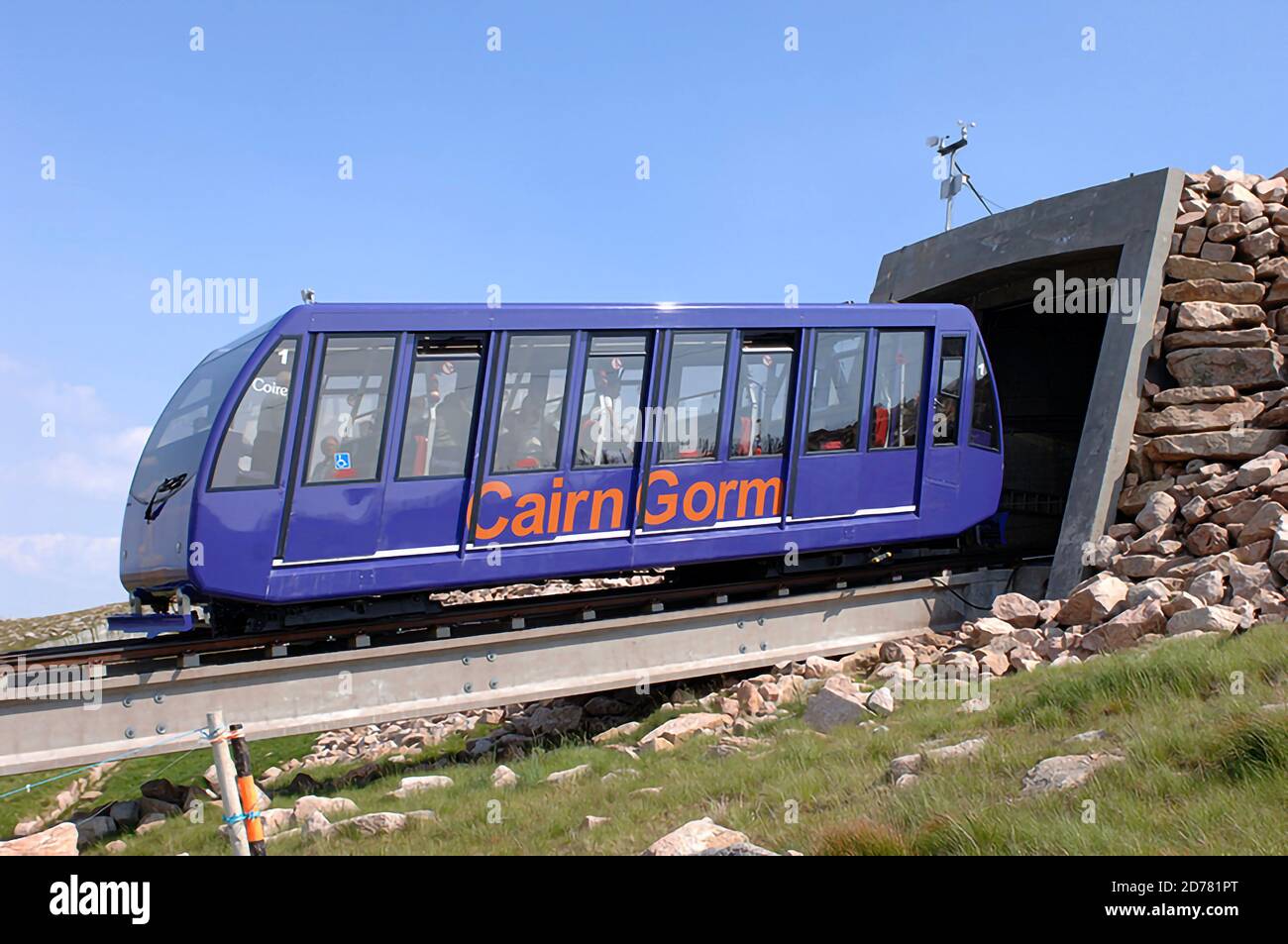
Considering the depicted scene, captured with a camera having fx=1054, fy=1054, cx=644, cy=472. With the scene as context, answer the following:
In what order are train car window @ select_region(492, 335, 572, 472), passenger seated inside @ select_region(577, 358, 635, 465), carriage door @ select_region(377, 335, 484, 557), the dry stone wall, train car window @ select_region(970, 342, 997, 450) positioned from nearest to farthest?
carriage door @ select_region(377, 335, 484, 557) → train car window @ select_region(492, 335, 572, 472) → the dry stone wall → passenger seated inside @ select_region(577, 358, 635, 465) → train car window @ select_region(970, 342, 997, 450)

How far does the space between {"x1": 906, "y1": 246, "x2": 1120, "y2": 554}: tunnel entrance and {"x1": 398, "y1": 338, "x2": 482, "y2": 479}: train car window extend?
9.44 m

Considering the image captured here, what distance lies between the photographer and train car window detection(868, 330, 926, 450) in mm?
12469

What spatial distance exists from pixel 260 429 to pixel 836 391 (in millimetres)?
6324

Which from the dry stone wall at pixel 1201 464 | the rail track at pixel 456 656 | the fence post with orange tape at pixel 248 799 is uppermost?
the dry stone wall at pixel 1201 464

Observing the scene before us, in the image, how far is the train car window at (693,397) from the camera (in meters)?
11.1

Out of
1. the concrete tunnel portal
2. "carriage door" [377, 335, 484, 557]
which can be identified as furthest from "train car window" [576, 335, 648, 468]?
the concrete tunnel portal

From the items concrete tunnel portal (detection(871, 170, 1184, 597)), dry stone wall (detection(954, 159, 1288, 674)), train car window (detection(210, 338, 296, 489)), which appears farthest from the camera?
concrete tunnel portal (detection(871, 170, 1184, 597))

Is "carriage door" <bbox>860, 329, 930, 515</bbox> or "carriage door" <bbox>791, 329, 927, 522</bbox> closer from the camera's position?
"carriage door" <bbox>791, 329, 927, 522</bbox>

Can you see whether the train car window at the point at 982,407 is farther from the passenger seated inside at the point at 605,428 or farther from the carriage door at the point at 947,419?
the passenger seated inside at the point at 605,428

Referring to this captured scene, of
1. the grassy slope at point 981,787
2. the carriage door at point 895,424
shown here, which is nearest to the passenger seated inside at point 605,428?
the grassy slope at point 981,787

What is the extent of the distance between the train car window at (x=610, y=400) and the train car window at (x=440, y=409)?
46.2 inches

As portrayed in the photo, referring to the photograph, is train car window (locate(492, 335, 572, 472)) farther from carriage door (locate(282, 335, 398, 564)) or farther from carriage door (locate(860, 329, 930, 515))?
carriage door (locate(860, 329, 930, 515))

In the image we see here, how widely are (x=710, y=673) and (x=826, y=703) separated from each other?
9.04ft
